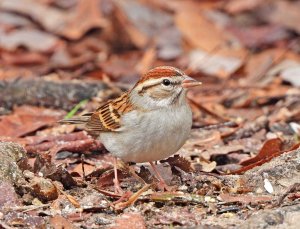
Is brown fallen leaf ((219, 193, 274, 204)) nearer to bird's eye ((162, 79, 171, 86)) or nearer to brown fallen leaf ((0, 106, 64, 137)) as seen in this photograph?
bird's eye ((162, 79, 171, 86))

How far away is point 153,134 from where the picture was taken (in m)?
5.61

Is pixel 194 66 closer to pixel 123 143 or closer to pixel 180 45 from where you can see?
pixel 180 45

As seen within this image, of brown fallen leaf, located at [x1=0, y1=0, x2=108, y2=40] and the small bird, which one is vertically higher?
the small bird

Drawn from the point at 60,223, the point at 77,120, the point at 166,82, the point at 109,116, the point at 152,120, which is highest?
the point at 166,82

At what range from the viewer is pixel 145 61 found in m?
10.4

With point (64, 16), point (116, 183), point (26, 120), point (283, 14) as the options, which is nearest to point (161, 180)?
point (116, 183)

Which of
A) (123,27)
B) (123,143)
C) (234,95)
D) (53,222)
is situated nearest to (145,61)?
(123,27)

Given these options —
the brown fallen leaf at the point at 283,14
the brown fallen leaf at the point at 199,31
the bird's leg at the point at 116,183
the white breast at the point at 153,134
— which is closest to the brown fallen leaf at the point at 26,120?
the bird's leg at the point at 116,183

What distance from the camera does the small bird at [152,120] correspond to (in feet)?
18.3

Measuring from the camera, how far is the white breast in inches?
219

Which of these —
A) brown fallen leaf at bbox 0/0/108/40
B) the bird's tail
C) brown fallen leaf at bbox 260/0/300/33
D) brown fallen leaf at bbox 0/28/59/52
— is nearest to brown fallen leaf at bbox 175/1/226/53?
brown fallen leaf at bbox 260/0/300/33

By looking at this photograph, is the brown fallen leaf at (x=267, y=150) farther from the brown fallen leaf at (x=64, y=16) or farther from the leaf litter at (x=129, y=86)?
the brown fallen leaf at (x=64, y=16)

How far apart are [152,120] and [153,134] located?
0.40 feet

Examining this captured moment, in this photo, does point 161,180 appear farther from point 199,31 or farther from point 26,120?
point 199,31
